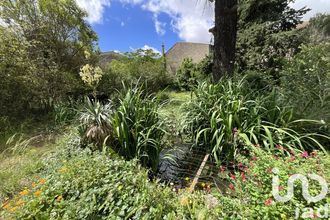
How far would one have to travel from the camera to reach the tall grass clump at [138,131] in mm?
2684

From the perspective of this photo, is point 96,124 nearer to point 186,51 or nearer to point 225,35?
point 225,35

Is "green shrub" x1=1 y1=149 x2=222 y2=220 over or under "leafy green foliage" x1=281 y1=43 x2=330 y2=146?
under

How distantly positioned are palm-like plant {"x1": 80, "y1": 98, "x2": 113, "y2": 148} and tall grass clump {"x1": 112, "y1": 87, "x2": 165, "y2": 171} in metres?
0.15

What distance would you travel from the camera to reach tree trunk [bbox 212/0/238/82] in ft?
14.3

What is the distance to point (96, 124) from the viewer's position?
112 inches

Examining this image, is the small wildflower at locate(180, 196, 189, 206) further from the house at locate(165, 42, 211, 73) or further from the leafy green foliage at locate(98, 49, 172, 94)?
the house at locate(165, 42, 211, 73)

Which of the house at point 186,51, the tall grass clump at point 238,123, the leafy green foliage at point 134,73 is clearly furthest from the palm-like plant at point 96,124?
the house at point 186,51

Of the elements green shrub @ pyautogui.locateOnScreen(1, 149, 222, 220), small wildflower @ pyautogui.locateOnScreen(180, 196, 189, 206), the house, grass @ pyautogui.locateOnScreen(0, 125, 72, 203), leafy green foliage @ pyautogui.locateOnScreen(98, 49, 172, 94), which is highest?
the house

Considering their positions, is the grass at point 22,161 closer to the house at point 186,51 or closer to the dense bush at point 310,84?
the dense bush at point 310,84

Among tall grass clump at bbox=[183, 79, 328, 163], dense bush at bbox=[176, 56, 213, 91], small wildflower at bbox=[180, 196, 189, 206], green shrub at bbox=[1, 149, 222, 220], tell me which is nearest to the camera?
green shrub at bbox=[1, 149, 222, 220]

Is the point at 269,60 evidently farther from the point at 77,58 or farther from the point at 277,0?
the point at 77,58

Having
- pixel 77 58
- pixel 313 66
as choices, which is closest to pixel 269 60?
pixel 313 66

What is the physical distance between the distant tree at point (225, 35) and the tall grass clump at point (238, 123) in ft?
4.07

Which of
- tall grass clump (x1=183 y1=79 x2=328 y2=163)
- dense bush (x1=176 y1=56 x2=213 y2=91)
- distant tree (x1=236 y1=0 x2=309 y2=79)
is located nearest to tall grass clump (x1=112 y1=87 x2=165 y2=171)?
tall grass clump (x1=183 y1=79 x2=328 y2=163)
